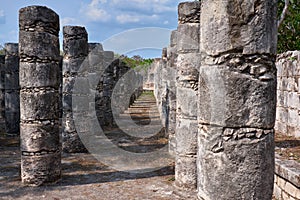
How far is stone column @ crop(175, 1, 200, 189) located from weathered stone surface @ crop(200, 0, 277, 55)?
3.49 metres

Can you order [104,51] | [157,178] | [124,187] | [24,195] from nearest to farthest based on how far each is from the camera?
[24,195], [124,187], [157,178], [104,51]

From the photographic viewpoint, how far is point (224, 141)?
9.59 feet

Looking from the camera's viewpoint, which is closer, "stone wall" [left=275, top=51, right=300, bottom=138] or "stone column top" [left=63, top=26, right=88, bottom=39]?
"stone wall" [left=275, top=51, right=300, bottom=138]

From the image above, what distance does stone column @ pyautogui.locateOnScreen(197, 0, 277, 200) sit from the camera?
113 inches

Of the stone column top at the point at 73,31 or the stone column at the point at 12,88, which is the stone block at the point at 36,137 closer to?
the stone column top at the point at 73,31

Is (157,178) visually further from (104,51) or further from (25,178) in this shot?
(104,51)

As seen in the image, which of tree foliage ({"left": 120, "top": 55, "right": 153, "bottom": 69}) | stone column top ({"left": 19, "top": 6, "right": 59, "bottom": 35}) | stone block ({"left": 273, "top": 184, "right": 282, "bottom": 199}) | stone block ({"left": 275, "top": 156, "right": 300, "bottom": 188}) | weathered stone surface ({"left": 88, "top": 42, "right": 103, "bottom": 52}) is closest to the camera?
stone block ({"left": 275, "top": 156, "right": 300, "bottom": 188})

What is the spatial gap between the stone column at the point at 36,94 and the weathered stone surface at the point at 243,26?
15.5ft

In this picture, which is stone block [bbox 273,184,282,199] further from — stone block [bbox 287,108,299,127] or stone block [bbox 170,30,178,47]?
stone block [bbox 170,30,178,47]

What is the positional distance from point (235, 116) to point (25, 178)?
5.32 meters

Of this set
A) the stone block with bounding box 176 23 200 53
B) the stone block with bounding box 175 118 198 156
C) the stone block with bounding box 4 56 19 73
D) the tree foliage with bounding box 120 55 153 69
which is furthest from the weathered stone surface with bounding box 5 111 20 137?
the tree foliage with bounding box 120 55 153 69

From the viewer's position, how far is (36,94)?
6785 millimetres

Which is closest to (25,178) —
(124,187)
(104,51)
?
(124,187)

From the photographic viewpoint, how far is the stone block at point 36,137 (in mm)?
6801
